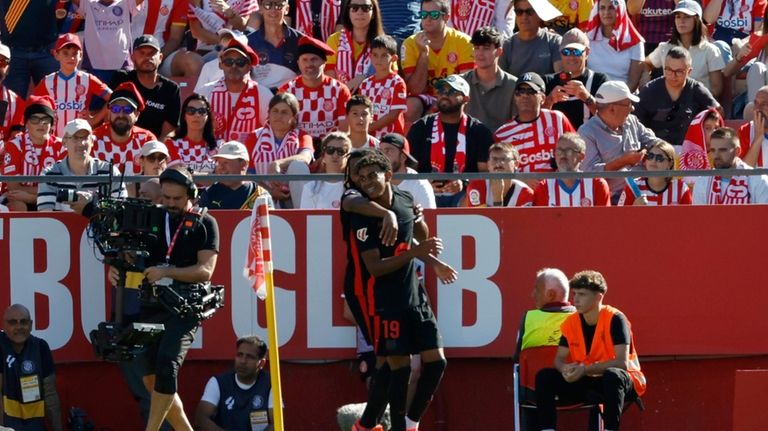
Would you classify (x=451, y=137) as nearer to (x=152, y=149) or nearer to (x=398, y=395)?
(x=152, y=149)

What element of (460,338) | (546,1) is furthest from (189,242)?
(546,1)

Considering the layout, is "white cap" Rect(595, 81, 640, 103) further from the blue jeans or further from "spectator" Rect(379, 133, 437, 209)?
the blue jeans

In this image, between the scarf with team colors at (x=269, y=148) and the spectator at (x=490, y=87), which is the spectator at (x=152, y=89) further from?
the spectator at (x=490, y=87)

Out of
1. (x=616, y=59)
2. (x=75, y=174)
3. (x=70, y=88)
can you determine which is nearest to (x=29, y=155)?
(x=75, y=174)

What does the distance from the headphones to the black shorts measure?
1.57 meters

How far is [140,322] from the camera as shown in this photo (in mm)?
10688

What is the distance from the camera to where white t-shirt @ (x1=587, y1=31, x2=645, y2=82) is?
1477 cm

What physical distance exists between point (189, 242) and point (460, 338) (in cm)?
232

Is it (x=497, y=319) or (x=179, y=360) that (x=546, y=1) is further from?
(x=179, y=360)

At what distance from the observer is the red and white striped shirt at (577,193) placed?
12000mm

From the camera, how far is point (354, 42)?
48.8ft

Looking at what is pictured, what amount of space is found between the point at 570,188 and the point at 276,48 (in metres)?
4.09

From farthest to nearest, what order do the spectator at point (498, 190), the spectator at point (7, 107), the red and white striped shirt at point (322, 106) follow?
the spectator at point (7, 107) → the red and white striped shirt at point (322, 106) → the spectator at point (498, 190)

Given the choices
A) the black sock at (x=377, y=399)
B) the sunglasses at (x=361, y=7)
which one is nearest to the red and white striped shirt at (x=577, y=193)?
the black sock at (x=377, y=399)
